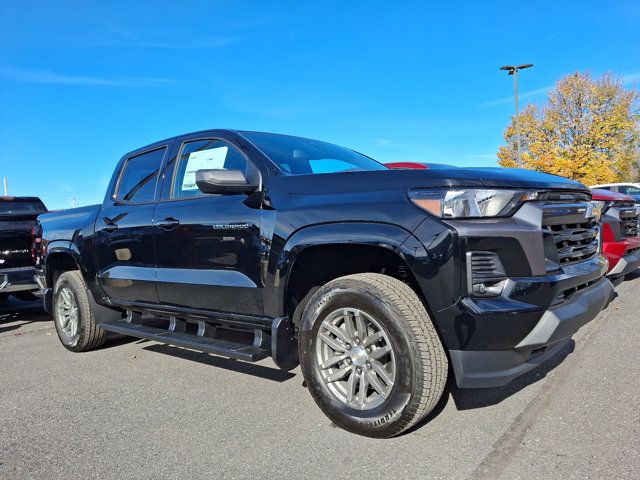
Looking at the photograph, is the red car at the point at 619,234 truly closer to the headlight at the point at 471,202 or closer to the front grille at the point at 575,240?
the front grille at the point at 575,240

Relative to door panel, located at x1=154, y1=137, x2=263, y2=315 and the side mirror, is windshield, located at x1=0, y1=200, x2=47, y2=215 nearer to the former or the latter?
door panel, located at x1=154, y1=137, x2=263, y2=315

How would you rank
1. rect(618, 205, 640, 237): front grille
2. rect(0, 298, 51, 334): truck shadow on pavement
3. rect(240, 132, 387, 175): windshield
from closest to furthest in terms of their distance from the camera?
rect(240, 132, 387, 175): windshield, rect(618, 205, 640, 237): front grille, rect(0, 298, 51, 334): truck shadow on pavement

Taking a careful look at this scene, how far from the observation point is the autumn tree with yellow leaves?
30406 millimetres

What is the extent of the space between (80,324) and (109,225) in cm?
115

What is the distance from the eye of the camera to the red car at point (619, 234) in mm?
5383

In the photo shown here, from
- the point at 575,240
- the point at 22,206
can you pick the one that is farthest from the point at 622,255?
the point at 22,206

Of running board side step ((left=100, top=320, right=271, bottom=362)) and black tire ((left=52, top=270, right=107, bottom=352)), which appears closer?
running board side step ((left=100, top=320, right=271, bottom=362))

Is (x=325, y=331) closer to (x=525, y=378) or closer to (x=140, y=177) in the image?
(x=525, y=378)

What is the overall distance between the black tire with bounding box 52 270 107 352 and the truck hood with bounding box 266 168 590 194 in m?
2.81

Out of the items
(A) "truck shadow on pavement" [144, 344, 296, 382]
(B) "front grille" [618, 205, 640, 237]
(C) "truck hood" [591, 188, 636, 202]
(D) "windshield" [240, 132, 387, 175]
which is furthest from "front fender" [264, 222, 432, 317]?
(B) "front grille" [618, 205, 640, 237]

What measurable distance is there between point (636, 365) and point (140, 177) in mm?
4457

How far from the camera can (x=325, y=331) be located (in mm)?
3074

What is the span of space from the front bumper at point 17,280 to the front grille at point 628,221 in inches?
291

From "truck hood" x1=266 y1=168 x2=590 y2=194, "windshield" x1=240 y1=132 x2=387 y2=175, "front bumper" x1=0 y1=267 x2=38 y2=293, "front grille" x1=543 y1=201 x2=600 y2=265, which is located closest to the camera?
"truck hood" x1=266 y1=168 x2=590 y2=194
